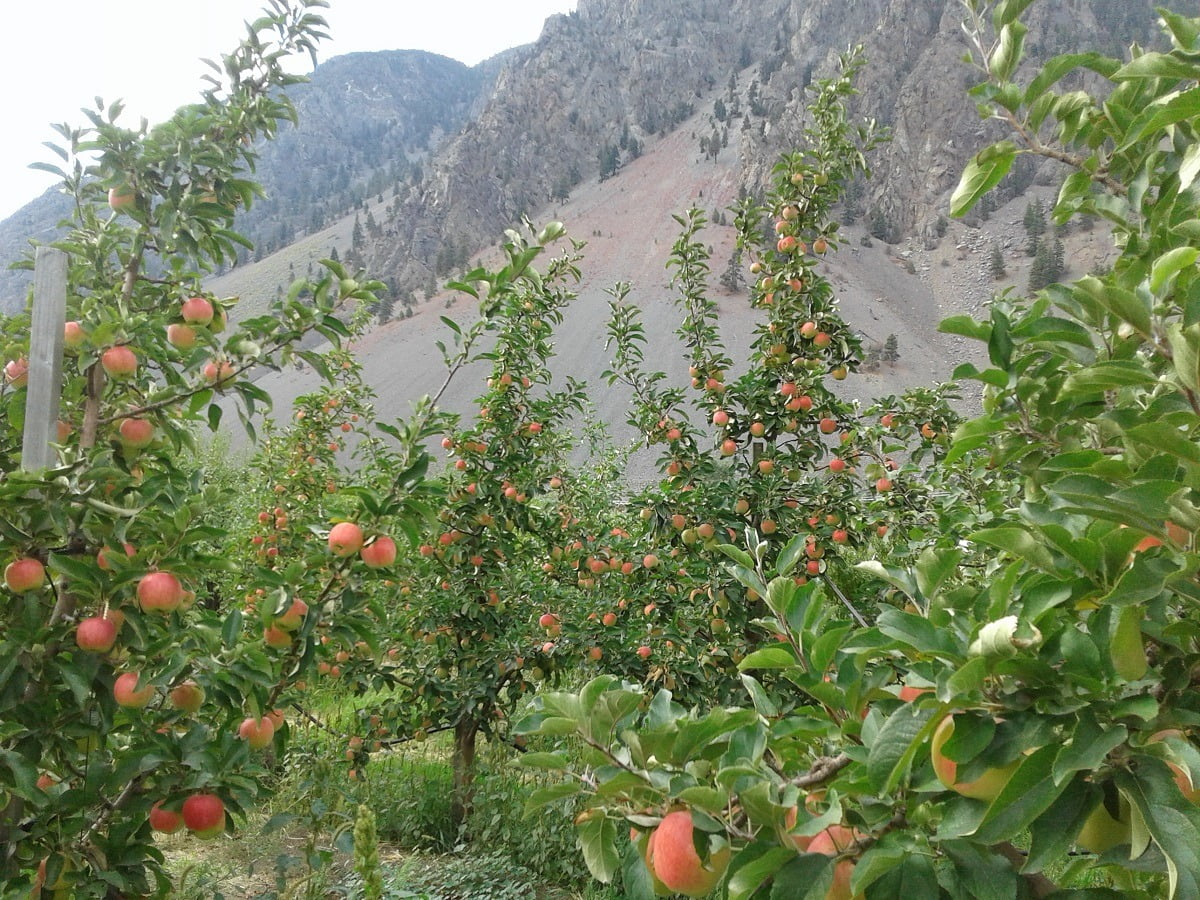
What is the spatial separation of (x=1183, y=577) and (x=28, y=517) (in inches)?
83.0

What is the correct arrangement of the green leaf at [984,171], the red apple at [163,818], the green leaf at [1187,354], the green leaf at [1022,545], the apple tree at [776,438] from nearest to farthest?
the green leaf at [1187,354] < the green leaf at [1022,545] < the green leaf at [984,171] < the red apple at [163,818] < the apple tree at [776,438]

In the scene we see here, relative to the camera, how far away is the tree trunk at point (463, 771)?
3.93 m

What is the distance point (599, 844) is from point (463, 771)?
11.4 feet

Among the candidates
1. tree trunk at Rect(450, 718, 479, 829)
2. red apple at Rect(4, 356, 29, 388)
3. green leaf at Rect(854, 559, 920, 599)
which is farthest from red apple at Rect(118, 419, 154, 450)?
tree trunk at Rect(450, 718, 479, 829)

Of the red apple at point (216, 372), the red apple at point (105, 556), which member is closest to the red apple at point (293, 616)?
the red apple at point (105, 556)

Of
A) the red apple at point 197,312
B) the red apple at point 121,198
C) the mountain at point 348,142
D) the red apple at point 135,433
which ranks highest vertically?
the mountain at point 348,142

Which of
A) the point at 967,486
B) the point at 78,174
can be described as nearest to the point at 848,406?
the point at 967,486

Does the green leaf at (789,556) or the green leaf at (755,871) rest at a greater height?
the green leaf at (789,556)

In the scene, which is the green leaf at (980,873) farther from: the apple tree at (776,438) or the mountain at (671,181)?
the mountain at (671,181)

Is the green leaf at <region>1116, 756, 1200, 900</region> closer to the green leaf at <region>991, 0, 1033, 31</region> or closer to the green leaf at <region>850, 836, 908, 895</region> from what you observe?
the green leaf at <region>850, 836, 908, 895</region>

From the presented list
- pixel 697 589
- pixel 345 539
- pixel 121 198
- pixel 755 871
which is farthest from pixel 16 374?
pixel 697 589

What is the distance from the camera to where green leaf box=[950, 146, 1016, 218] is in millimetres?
1172

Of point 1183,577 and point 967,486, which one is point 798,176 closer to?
point 967,486

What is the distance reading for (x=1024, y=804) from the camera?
63 cm
